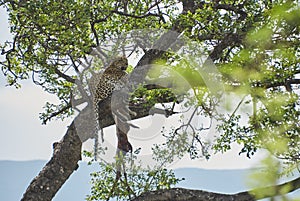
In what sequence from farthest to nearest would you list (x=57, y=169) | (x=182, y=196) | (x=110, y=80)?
1. (x=57, y=169)
2. (x=110, y=80)
3. (x=182, y=196)

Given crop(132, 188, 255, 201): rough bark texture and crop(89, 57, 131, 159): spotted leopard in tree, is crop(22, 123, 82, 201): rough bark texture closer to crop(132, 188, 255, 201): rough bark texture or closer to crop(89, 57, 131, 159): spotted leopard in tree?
crop(89, 57, 131, 159): spotted leopard in tree

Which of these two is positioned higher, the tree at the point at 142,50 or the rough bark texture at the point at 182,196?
the tree at the point at 142,50

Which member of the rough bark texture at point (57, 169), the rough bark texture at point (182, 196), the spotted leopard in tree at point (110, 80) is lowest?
the rough bark texture at point (182, 196)

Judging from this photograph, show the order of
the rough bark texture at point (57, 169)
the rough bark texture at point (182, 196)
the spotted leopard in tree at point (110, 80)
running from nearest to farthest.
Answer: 1. the rough bark texture at point (182, 196)
2. the spotted leopard in tree at point (110, 80)
3. the rough bark texture at point (57, 169)

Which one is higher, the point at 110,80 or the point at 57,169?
the point at 110,80

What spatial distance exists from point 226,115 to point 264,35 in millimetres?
1807

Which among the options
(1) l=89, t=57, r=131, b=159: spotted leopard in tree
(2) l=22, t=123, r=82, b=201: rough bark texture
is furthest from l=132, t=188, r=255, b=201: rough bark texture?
(2) l=22, t=123, r=82, b=201: rough bark texture

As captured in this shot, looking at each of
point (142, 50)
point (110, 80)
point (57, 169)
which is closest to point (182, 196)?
point (110, 80)

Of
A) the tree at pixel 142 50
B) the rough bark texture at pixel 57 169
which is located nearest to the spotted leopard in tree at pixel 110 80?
the tree at pixel 142 50

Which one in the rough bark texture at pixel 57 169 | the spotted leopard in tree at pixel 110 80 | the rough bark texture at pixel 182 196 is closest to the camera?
the rough bark texture at pixel 182 196

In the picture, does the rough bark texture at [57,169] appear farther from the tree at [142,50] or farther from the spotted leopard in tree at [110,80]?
the spotted leopard in tree at [110,80]

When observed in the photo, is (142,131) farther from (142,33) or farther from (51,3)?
(51,3)

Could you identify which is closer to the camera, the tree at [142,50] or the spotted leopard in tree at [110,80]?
the tree at [142,50]

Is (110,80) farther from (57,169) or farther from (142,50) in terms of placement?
(57,169)
